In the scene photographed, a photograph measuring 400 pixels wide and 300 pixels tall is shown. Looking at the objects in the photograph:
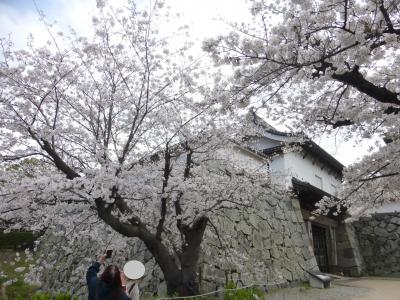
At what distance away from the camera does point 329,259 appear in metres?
15.3

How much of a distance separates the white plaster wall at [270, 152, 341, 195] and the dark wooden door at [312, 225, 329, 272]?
181 centimetres

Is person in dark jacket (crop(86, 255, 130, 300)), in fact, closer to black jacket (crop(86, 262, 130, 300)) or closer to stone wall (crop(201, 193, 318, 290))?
black jacket (crop(86, 262, 130, 300))

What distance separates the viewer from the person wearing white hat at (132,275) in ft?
13.8

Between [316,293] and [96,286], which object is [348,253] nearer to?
[316,293]

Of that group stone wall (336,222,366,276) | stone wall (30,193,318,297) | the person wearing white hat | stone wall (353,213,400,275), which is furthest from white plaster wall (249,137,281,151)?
the person wearing white hat

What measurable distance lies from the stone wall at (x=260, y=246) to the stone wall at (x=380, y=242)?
5138mm

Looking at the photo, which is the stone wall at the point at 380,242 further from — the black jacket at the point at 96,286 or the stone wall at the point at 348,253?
the black jacket at the point at 96,286

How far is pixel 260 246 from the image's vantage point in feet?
35.2

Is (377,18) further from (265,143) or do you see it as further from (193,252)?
(265,143)

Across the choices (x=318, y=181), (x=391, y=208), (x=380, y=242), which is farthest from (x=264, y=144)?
(x=391, y=208)

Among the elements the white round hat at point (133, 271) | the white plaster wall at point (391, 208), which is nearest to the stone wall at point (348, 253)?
the white plaster wall at point (391, 208)

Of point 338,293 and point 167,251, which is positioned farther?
point 338,293

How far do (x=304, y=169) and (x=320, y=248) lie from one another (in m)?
3.39

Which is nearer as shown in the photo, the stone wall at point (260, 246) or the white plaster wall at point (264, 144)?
the stone wall at point (260, 246)
